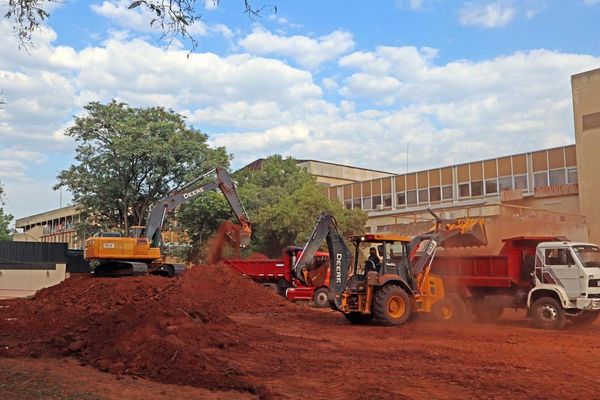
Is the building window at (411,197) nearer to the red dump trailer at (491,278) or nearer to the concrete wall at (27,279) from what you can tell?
the concrete wall at (27,279)

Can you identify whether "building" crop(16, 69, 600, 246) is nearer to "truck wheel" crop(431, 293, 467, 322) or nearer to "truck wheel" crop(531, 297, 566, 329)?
"truck wheel" crop(431, 293, 467, 322)

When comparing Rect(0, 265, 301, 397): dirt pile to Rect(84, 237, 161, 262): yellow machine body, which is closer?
Rect(0, 265, 301, 397): dirt pile

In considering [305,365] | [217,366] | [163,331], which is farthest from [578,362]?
[163,331]

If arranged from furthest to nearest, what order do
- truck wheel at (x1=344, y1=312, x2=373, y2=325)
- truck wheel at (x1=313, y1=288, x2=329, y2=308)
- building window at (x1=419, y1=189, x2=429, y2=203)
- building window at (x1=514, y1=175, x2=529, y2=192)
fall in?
building window at (x1=419, y1=189, x2=429, y2=203) < building window at (x1=514, y1=175, x2=529, y2=192) < truck wheel at (x1=313, y1=288, x2=329, y2=308) < truck wheel at (x1=344, y1=312, x2=373, y2=325)

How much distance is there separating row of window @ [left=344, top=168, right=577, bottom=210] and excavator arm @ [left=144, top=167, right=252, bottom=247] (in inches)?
884

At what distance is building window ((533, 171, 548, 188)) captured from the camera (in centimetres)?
4012

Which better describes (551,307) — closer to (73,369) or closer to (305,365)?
(305,365)

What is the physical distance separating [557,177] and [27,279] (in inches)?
1389

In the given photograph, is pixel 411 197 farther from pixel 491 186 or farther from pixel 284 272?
pixel 284 272

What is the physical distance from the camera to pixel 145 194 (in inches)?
1533

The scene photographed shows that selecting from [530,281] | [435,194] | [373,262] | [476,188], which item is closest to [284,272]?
[373,262]

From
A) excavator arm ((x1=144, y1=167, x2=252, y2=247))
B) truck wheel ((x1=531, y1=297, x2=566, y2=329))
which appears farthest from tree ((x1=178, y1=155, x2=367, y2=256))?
truck wheel ((x1=531, y1=297, x2=566, y2=329))

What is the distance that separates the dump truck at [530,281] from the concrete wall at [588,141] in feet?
67.6

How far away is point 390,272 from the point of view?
54.0 feet
